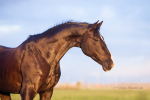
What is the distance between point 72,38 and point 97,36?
2.35 ft

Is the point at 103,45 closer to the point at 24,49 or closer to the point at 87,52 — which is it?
the point at 87,52

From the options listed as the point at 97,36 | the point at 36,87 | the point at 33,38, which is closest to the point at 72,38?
the point at 97,36

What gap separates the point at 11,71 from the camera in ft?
19.6

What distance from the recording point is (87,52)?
5.62 meters

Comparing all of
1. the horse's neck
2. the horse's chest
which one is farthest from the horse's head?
the horse's chest

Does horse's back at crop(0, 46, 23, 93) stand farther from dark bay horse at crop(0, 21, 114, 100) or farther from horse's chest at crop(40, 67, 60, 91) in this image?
horse's chest at crop(40, 67, 60, 91)

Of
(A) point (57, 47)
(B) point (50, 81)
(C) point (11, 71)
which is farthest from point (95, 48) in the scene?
(C) point (11, 71)

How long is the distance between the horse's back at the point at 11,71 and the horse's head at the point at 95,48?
1942 millimetres

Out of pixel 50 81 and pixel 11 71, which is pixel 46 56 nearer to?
pixel 50 81

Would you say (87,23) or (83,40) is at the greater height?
(87,23)

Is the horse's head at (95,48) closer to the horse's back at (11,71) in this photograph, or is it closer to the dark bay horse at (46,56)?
the dark bay horse at (46,56)

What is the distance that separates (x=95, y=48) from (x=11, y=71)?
8.45 ft

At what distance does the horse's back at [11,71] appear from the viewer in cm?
585

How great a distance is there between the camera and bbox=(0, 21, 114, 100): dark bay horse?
5535 mm
